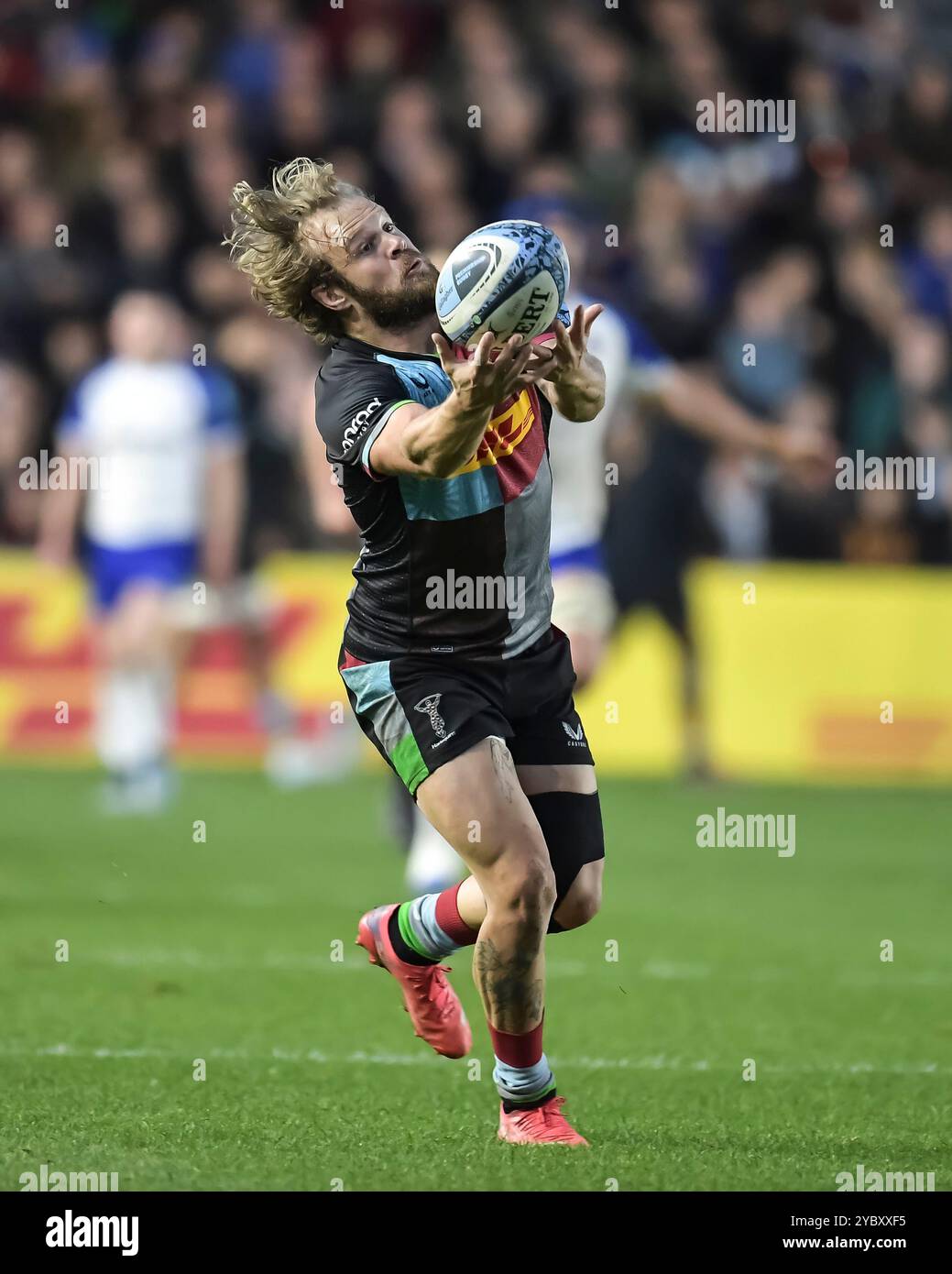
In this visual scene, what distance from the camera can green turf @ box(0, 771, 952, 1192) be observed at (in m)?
5.29

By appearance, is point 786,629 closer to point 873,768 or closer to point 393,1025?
point 873,768

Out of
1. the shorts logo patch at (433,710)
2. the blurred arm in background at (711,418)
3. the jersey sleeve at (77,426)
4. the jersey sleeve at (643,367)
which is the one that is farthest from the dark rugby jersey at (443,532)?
the jersey sleeve at (77,426)

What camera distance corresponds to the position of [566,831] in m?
5.75

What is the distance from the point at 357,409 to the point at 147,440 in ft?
30.1

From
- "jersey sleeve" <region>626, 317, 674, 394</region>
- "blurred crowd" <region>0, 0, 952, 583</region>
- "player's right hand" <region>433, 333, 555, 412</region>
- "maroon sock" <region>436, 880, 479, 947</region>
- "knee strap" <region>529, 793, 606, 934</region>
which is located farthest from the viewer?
"blurred crowd" <region>0, 0, 952, 583</region>

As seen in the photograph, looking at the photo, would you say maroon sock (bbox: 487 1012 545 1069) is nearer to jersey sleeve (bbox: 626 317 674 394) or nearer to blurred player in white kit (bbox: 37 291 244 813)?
jersey sleeve (bbox: 626 317 674 394)

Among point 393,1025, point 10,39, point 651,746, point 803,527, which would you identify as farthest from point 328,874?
→ point 10,39

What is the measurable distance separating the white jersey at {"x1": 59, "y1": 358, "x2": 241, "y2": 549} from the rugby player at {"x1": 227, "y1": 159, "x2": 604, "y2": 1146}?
8.36 metres

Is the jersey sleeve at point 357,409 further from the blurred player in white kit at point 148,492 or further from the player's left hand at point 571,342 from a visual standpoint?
the blurred player in white kit at point 148,492

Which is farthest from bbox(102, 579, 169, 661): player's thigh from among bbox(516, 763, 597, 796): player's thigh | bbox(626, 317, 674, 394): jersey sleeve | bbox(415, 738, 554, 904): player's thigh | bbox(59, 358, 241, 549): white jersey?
bbox(415, 738, 554, 904): player's thigh

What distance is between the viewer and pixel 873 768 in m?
15.3

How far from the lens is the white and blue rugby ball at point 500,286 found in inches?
198

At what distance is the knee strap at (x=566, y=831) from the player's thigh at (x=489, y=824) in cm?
29

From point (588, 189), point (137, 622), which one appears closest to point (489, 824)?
point (137, 622)
